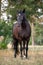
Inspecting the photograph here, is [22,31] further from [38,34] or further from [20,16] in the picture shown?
[38,34]

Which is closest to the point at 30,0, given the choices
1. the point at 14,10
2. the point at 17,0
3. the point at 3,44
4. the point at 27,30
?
the point at 17,0

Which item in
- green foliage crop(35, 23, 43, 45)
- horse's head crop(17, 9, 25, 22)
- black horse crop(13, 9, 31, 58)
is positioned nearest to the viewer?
horse's head crop(17, 9, 25, 22)

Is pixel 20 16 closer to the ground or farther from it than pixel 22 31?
farther from it

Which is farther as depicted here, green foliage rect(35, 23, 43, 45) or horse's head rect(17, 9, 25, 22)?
green foliage rect(35, 23, 43, 45)

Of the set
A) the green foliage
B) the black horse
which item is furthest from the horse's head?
the green foliage

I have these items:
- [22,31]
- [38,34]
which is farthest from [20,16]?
[38,34]

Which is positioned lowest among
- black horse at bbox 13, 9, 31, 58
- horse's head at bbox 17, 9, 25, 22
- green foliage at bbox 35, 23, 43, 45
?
green foliage at bbox 35, 23, 43, 45

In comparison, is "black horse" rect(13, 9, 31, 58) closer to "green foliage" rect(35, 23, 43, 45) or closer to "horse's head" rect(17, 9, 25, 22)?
"horse's head" rect(17, 9, 25, 22)

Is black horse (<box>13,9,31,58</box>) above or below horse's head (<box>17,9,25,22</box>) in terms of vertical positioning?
below

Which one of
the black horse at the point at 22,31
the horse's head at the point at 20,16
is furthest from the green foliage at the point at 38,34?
the horse's head at the point at 20,16

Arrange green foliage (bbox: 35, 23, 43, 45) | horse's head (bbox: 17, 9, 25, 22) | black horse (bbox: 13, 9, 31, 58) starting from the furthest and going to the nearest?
1. green foliage (bbox: 35, 23, 43, 45)
2. black horse (bbox: 13, 9, 31, 58)
3. horse's head (bbox: 17, 9, 25, 22)

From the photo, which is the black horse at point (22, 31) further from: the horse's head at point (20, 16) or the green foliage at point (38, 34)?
the green foliage at point (38, 34)

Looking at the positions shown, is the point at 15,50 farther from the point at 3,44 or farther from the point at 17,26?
the point at 3,44

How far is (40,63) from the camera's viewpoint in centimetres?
1058
